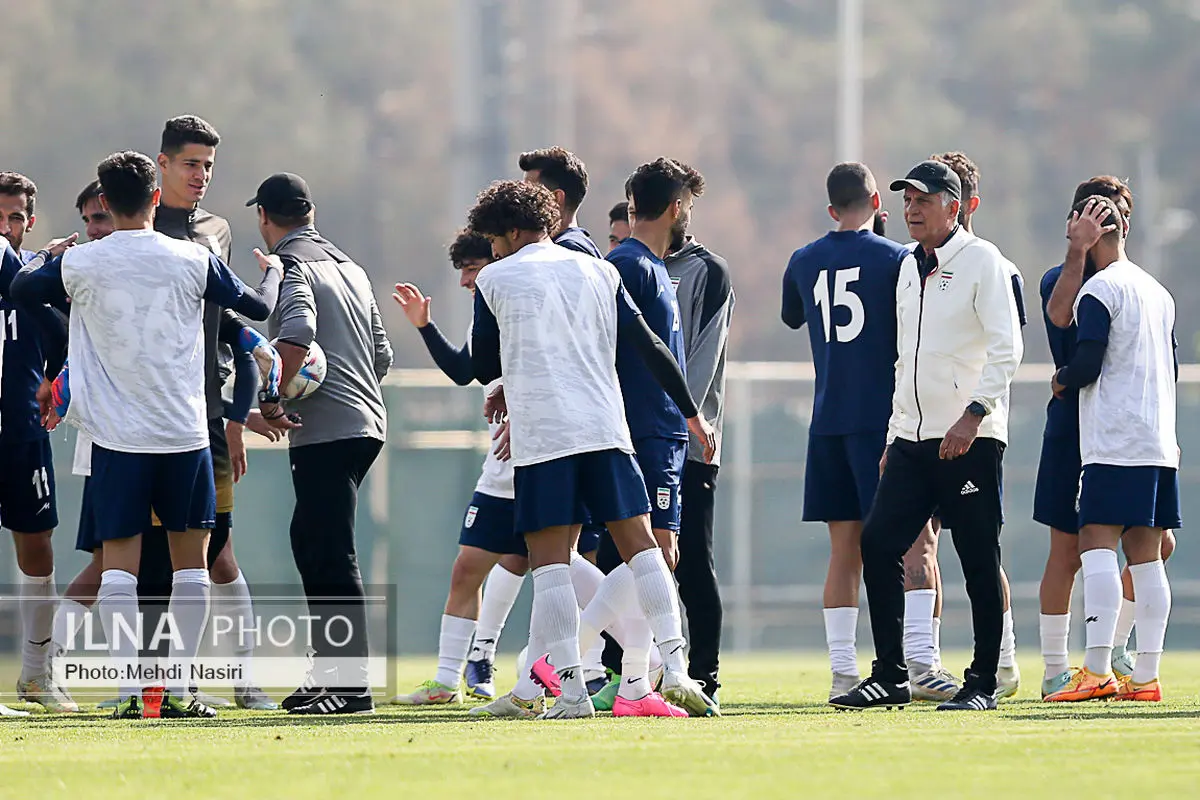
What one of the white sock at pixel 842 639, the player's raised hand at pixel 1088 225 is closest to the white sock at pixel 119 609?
the white sock at pixel 842 639

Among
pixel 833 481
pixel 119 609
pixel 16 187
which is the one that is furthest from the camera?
pixel 16 187

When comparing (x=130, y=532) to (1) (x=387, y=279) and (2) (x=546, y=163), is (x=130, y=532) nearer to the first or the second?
(2) (x=546, y=163)

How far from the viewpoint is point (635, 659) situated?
807 centimetres

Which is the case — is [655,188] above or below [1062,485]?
above

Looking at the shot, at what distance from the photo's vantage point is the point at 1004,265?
8.36 m

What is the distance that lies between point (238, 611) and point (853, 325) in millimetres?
2981

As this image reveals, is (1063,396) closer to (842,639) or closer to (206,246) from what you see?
(842,639)

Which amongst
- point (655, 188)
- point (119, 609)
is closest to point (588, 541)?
point (655, 188)

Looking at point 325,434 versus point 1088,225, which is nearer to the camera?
point 325,434

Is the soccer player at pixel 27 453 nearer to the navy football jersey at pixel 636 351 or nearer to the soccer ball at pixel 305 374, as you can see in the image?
the soccer ball at pixel 305 374

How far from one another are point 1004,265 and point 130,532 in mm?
3527

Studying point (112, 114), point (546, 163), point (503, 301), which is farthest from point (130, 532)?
point (112, 114)

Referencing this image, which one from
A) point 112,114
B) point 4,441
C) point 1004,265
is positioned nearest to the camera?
point 1004,265

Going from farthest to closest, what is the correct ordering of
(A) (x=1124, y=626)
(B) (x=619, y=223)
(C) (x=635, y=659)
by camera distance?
(B) (x=619, y=223) < (A) (x=1124, y=626) < (C) (x=635, y=659)
